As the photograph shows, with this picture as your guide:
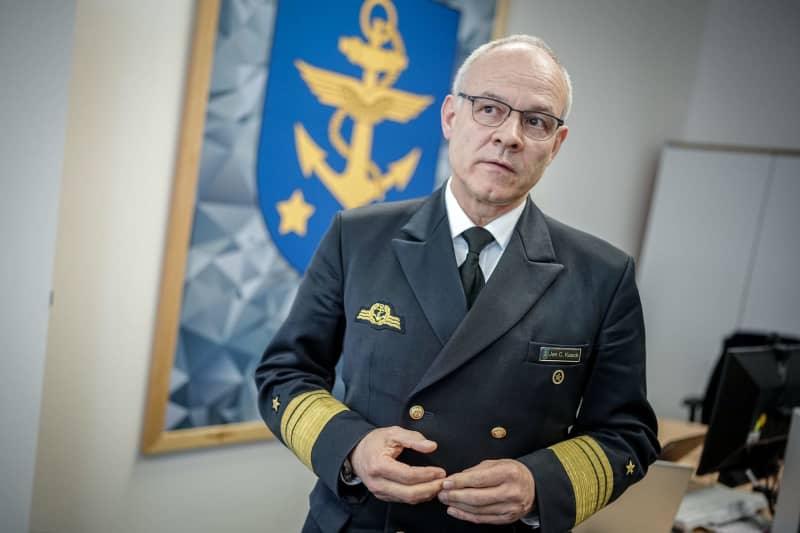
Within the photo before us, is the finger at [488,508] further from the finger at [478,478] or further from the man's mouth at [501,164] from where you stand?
the man's mouth at [501,164]

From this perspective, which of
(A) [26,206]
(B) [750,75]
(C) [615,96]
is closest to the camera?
(A) [26,206]

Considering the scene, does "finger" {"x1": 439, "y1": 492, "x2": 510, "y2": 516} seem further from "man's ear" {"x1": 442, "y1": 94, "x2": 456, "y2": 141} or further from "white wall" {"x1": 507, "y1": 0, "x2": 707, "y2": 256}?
"white wall" {"x1": 507, "y1": 0, "x2": 707, "y2": 256}

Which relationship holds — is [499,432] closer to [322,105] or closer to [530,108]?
[530,108]

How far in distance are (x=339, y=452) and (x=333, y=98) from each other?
5.26 ft

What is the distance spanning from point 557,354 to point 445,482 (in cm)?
31

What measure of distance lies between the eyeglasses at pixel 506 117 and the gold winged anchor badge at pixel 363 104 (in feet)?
4.16

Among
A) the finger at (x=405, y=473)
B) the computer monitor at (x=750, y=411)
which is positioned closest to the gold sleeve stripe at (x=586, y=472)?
the finger at (x=405, y=473)

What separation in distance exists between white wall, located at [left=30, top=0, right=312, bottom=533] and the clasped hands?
4.16 feet

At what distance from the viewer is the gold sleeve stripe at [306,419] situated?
117 cm

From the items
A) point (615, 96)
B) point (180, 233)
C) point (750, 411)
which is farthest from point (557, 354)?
point (615, 96)

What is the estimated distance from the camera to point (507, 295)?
3.95 ft

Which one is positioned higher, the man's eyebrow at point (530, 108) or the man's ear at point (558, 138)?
the man's eyebrow at point (530, 108)

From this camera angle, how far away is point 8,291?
152 cm

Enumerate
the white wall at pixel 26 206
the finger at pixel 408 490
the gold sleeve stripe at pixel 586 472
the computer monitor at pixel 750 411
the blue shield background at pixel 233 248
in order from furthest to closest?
the blue shield background at pixel 233 248 → the computer monitor at pixel 750 411 → the white wall at pixel 26 206 → the gold sleeve stripe at pixel 586 472 → the finger at pixel 408 490
